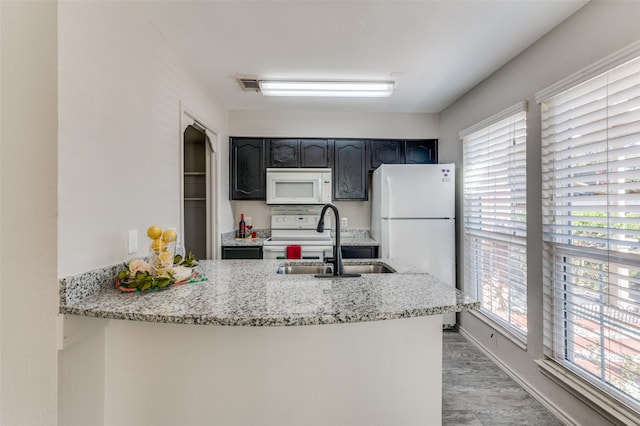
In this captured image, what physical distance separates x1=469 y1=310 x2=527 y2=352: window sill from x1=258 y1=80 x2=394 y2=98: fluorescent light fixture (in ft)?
7.32

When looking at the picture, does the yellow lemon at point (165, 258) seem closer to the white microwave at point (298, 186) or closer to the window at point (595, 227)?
the white microwave at point (298, 186)

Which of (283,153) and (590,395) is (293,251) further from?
(590,395)

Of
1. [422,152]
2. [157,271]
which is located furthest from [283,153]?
[157,271]

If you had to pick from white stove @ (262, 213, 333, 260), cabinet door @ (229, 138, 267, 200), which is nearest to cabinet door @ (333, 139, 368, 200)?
white stove @ (262, 213, 333, 260)

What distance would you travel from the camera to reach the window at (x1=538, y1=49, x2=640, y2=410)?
4.70ft

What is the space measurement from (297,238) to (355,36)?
216cm

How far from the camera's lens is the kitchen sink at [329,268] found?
1.90 metres

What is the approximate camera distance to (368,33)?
1.95 m

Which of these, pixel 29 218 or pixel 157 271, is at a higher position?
pixel 29 218

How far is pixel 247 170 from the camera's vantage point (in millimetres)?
3539

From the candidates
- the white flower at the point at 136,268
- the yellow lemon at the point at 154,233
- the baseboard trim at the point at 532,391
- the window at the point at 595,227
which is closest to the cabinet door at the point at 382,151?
the window at the point at 595,227

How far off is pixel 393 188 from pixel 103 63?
248cm

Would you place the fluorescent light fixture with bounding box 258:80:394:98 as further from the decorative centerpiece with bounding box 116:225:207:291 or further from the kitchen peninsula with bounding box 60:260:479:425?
the kitchen peninsula with bounding box 60:260:479:425

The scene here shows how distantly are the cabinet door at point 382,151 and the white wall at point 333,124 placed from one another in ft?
0.25
